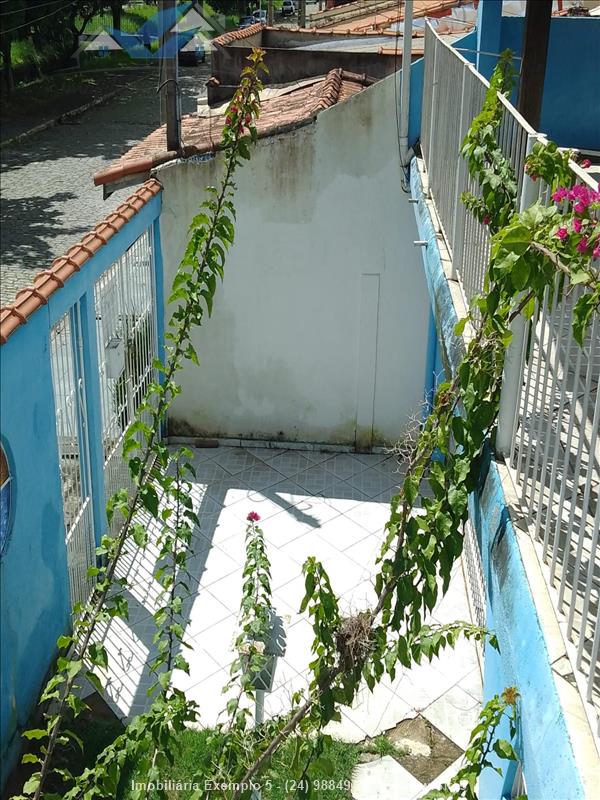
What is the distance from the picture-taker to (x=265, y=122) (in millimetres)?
9914

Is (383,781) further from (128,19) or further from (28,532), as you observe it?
(128,19)

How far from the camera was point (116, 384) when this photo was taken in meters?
8.33

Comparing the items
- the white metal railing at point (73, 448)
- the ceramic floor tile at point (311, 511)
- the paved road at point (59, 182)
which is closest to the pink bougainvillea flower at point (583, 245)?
the white metal railing at point (73, 448)

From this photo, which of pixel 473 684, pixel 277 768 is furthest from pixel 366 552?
pixel 277 768

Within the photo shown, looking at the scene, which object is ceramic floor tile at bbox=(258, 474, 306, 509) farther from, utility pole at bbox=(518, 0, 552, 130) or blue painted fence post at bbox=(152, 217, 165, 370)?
utility pole at bbox=(518, 0, 552, 130)

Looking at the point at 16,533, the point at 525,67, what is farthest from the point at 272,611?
the point at 525,67

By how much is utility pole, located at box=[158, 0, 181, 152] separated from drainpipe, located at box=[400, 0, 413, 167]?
2263 mm

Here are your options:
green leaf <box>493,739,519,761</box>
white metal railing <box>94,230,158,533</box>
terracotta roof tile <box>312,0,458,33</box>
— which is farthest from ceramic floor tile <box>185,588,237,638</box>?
terracotta roof tile <box>312,0,458,33</box>

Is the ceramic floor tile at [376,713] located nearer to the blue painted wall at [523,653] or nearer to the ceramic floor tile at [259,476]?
the blue painted wall at [523,653]

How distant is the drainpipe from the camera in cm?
833

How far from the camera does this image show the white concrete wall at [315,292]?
9.42m

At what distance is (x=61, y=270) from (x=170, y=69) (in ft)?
11.7

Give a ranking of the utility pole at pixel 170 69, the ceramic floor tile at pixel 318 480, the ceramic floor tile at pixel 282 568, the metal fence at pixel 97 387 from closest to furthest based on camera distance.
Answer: the metal fence at pixel 97 387, the ceramic floor tile at pixel 282 568, the utility pole at pixel 170 69, the ceramic floor tile at pixel 318 480

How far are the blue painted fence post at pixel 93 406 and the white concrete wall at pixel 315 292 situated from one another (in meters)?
2.64
